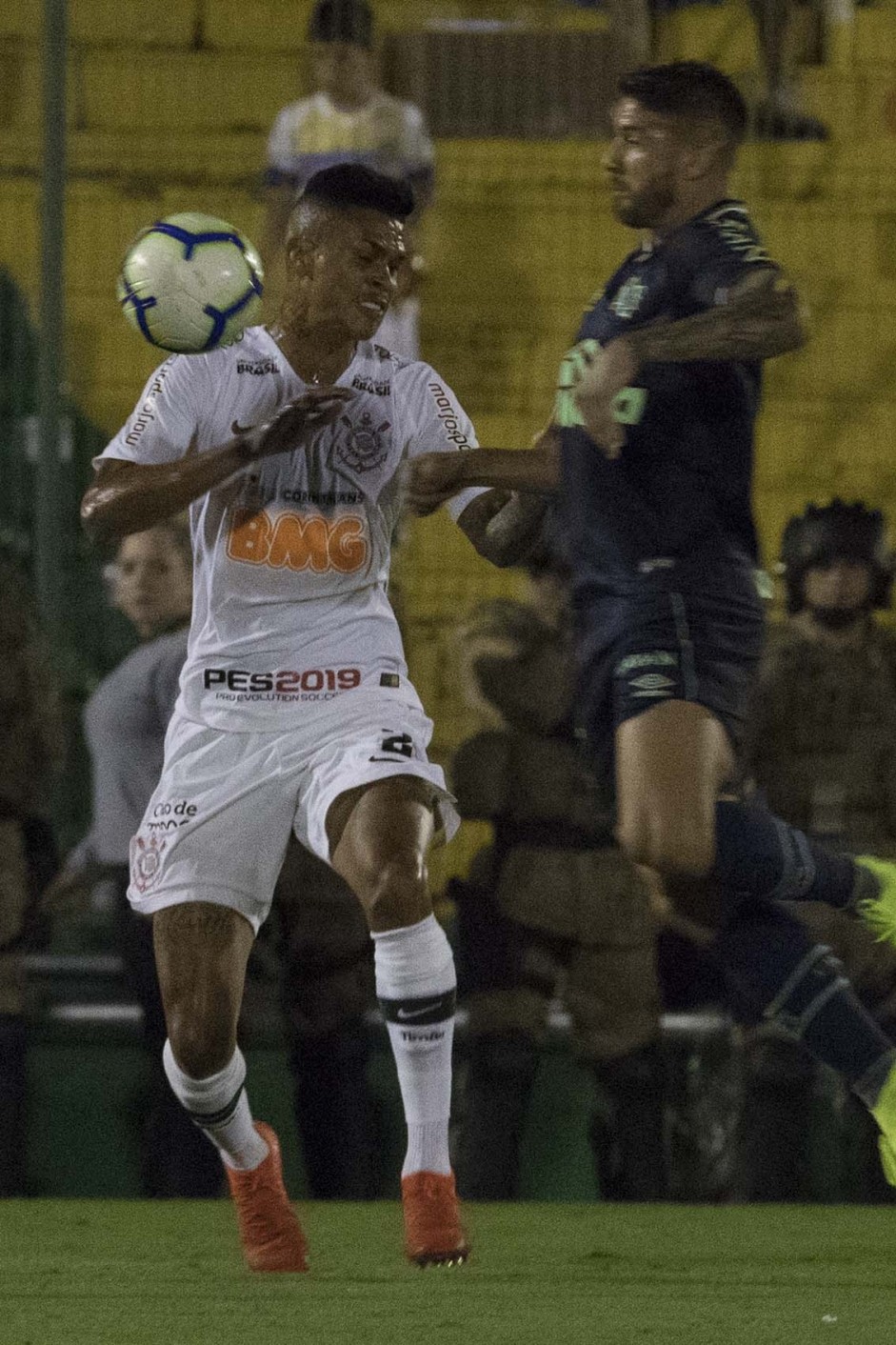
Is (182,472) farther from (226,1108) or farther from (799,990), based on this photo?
(799,990)

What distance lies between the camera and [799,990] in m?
5.09

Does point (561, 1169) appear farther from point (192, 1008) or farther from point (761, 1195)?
point (192, 1008)

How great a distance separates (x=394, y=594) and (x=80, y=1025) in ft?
5.71

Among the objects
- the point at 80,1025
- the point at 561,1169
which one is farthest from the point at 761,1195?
the point at 80,1025

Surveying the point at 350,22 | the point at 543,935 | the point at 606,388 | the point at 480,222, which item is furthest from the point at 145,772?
the point at 480,222

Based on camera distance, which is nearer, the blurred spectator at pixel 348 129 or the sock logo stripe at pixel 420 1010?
the sock logo stripe at pixel 420 1010

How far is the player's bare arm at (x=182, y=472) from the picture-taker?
4773mm

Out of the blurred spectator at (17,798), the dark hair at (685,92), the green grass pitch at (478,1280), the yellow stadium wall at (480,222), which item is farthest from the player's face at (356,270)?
the yellow stadium wall at (480,222)

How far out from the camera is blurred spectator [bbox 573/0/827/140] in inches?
376

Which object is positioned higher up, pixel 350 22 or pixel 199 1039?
pixel 350 22

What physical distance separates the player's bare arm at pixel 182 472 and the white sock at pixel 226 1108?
119cm

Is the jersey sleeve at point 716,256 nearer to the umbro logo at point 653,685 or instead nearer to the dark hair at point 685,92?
the dark hair at point 685,92

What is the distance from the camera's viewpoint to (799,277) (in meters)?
9.59

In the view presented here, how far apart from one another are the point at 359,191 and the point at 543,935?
2867mm
